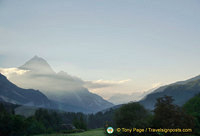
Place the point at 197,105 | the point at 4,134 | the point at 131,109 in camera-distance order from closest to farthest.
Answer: the point at 4,134
the point at 131,109
the point at 197,105

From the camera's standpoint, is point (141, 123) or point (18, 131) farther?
→ point (18, 131)

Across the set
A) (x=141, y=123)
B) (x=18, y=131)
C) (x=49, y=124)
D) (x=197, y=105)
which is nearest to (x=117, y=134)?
(x=141, y=123)

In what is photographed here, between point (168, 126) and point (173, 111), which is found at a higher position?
point (173, 111)

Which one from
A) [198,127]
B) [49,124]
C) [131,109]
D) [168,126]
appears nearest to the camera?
[168,126]

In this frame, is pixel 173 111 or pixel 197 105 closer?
pixel 173 111

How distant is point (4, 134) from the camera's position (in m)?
78.5

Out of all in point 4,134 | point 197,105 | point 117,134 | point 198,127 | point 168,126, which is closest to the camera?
point 117,134

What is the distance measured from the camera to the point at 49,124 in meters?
150

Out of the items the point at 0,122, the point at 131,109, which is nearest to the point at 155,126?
the point at 131,109

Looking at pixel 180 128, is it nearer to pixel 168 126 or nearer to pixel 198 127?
pixel 168 126

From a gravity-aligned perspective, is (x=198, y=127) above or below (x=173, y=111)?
below

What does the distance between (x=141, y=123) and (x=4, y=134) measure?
56929 millimetres

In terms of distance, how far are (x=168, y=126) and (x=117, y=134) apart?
11383 millimetres

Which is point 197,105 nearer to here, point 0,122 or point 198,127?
point 198,127
